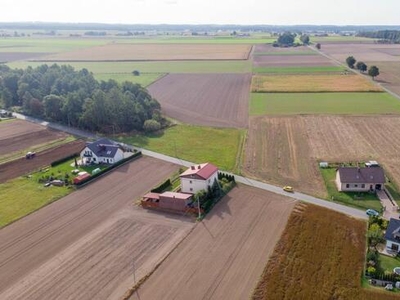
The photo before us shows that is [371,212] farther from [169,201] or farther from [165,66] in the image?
[165,66]

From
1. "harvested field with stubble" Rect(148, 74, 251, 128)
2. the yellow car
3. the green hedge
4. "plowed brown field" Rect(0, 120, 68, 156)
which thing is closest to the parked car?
the yellow car

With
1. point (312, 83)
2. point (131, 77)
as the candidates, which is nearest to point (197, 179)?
point (312, 83)

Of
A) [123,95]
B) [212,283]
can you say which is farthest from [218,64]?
[212,283]

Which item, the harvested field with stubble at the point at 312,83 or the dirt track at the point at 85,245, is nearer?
the dirt track at the point at 85,245

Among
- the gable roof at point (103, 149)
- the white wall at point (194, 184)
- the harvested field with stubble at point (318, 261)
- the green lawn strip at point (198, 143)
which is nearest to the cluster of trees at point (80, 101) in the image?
the green lawn strip at point (198, 143)

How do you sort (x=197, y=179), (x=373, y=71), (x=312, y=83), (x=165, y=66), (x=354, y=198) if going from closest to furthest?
(x=354, y=198) → (x=197, y=179) → (x=312, y=83) → (x=373, y=71) → (x=165, y=66)

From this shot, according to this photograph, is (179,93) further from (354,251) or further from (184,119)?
(354,251)

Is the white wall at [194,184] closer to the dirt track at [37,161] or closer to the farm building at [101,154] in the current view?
the farm building at [101,154]
